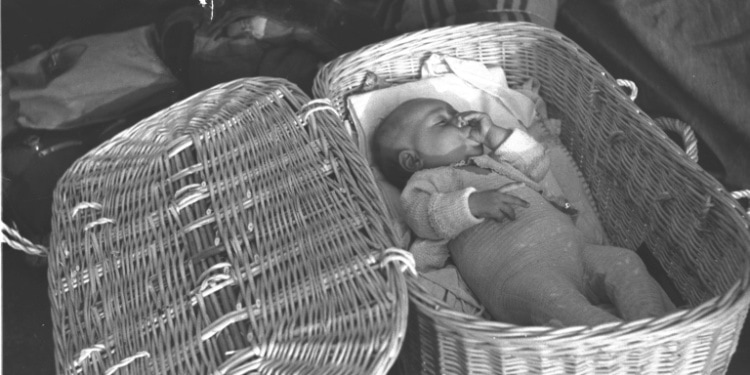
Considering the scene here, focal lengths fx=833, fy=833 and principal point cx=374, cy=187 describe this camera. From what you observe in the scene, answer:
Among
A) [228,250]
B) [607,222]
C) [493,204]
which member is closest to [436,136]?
[493,204]

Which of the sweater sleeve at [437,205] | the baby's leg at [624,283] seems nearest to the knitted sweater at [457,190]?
the sweater sleeve at [437,205]

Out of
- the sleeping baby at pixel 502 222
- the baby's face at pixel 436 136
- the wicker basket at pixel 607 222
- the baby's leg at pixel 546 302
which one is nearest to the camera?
the wicker basket at pixel 607 222

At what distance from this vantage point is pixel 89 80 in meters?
1.96

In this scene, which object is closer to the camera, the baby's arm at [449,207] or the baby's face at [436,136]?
the baby's arm at [449,207]

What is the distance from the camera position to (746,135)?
5.79 ft

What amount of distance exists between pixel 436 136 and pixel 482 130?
4.0 inches

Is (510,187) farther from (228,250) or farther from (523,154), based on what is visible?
(228,250)

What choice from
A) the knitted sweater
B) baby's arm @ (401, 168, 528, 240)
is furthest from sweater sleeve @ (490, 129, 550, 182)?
baby's arm @ (401, 168, 528, 240)

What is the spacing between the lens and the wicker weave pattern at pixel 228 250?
115cm

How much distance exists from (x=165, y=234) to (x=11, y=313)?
0.82 m

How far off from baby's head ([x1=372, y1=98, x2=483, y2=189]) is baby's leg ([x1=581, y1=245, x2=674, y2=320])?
1.13 feet

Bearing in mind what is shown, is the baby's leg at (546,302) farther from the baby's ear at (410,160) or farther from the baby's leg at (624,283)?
the baby's ear at (410,160)

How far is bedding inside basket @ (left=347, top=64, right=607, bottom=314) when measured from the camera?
1797 mm

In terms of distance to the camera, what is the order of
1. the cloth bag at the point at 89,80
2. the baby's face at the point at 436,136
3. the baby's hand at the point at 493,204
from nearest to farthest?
1. the baby's hand at the point at 493,204
2. the baby's face at the point at 436,136
3. the cloth bag at the point at 89,80
